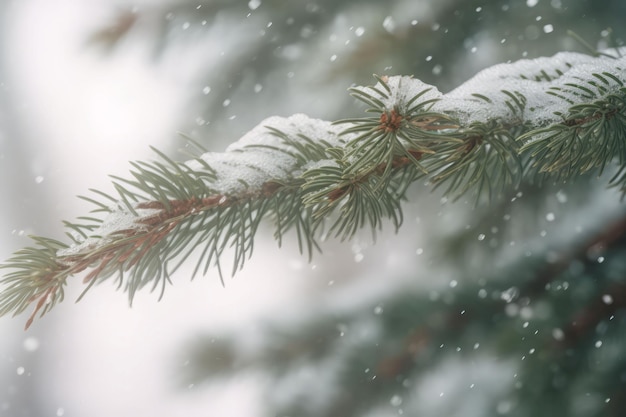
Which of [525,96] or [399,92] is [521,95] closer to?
[525,96]

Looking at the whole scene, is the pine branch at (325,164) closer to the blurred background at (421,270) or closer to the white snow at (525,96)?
the white snow at (525,96)

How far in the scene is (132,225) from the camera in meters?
0.42

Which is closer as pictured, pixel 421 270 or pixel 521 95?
pixel 521 95

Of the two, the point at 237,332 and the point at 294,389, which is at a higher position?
the point at 237,332

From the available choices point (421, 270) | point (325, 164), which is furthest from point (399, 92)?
point (421, 270)

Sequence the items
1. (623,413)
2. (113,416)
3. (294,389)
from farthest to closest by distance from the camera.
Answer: (113,416), (294,389), (623,413)

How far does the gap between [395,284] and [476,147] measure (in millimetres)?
565

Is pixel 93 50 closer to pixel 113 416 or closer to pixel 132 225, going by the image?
pixel 132 225

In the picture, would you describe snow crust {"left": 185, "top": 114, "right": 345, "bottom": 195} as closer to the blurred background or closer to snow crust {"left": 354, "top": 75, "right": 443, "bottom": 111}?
snow crust {"left": 354, "top": 75, "right": 443, "bottom": 111}

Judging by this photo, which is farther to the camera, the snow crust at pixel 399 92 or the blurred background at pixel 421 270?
the blurred background at pixel 421 270

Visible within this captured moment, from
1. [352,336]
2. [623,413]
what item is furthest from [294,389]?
[623,413]

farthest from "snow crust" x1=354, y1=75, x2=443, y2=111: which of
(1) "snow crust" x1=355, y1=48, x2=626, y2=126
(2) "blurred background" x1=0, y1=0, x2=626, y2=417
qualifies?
(2) "blurred background" x1=0, y1=0, x2=626, y2=417

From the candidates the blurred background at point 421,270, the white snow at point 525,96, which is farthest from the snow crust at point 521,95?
the blurred background at point 421,270

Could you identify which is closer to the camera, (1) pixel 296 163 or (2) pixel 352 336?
(1) pixel 296 163
